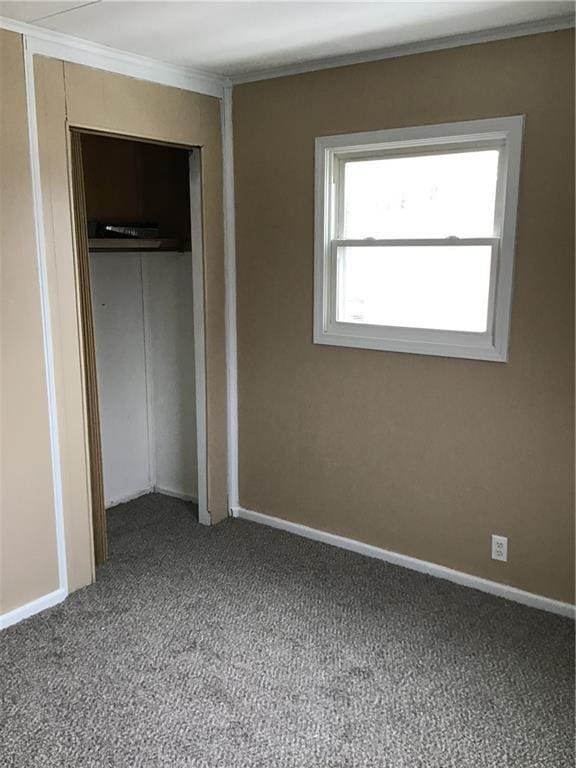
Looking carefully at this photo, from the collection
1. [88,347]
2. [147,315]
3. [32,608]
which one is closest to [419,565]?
[32,608]

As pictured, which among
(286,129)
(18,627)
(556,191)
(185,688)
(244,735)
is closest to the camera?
(244,735)

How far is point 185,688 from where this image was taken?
8.05 feet

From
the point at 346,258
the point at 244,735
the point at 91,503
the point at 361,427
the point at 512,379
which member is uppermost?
the point at 346,258

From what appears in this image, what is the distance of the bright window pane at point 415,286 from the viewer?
296 cm

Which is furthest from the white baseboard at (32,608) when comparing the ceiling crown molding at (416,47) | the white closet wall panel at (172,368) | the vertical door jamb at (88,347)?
the ceiling crown molding at (416,47)

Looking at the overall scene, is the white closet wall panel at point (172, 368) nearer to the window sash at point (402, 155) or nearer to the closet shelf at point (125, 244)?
the closet shelf at point (125, 244)

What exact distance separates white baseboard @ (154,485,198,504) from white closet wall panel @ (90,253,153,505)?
99 mm

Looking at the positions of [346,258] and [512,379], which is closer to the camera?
[512,379]

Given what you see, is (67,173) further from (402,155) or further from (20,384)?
(402,155)

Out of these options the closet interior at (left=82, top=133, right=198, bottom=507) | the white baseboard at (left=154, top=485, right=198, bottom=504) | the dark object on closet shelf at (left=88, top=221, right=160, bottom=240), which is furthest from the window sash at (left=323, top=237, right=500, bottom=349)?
the white baseboard at (left=154, top=485, right=198, bottom=504)

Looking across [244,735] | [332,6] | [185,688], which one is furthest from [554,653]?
[332,6]

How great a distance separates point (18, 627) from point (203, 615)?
0.78 metres

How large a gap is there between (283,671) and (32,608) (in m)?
1.17

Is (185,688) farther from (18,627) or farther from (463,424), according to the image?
(463,424)
